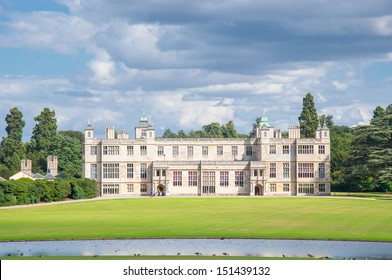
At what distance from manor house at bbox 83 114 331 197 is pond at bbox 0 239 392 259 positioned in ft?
180

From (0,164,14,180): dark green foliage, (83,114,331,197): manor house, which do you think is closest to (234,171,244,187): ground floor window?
(83,114,331,197): manor house

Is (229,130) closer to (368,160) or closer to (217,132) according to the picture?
(217,132)

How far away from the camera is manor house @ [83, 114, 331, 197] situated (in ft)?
274

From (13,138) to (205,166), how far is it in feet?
115

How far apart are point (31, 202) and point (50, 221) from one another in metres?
23.1

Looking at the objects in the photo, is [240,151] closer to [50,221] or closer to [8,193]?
[8,193]

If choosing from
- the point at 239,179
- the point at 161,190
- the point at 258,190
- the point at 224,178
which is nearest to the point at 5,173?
the point at 161,190

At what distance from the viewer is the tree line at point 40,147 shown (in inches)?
3890

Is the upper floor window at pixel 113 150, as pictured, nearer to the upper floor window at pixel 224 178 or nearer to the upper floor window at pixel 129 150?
the upper floor window at pixel 129 150

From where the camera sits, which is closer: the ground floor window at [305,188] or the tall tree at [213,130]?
the ground floor window at [305,188]

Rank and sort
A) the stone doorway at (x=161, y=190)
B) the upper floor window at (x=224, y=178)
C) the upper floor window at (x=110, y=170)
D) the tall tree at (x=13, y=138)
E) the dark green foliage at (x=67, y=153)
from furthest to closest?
the tall tree at (x=13, y=138) < the dark green foliage at (x=67, y=153) < the upper floor window at (x=110, y=170) < the upper floor window at (x=224, y=178) < the stone doorway at (x=161, y=190)

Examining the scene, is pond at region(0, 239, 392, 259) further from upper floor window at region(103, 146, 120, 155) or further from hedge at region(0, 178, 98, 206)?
upper floor window at region(103, 146, 120, 155)

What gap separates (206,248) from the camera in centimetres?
2591

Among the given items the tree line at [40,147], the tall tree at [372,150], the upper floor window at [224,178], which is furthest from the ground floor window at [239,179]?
the tree line at [40,147]
